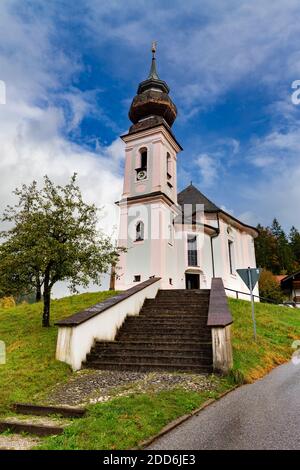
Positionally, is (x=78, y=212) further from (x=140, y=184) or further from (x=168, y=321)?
(x=140, y=184)

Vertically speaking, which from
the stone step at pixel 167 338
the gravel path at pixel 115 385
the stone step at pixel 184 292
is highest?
the stone step at pixel 184 292

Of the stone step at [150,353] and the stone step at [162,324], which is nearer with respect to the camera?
the stone step at [150,353]

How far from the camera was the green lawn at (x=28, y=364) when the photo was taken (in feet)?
22.0

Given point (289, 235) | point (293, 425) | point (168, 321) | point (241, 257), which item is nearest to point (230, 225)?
point (241, 257)

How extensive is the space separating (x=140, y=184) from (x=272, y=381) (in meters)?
19.8

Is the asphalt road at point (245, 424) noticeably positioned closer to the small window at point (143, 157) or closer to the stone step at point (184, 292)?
the stone step at point (184, 292)

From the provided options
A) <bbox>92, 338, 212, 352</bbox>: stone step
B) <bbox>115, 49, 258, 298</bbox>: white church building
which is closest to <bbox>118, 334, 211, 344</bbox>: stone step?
<bbox>92, 338, 212, 352</bbox>: stone step

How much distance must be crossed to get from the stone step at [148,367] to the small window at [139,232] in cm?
1513

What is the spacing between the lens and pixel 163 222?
23859mm

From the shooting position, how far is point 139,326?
1157 centimetres

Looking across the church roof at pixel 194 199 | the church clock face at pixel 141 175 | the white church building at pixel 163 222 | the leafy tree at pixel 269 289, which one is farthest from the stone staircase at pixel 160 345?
the leafy tree at pixel 269 289

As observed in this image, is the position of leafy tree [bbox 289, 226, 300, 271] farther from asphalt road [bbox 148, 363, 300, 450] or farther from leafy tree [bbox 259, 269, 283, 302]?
asphalt road [bbox 148, 363, 300, 450]

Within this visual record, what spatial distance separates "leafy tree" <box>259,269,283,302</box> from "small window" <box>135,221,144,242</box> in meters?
18.4

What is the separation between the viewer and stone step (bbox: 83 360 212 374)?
809 cm
